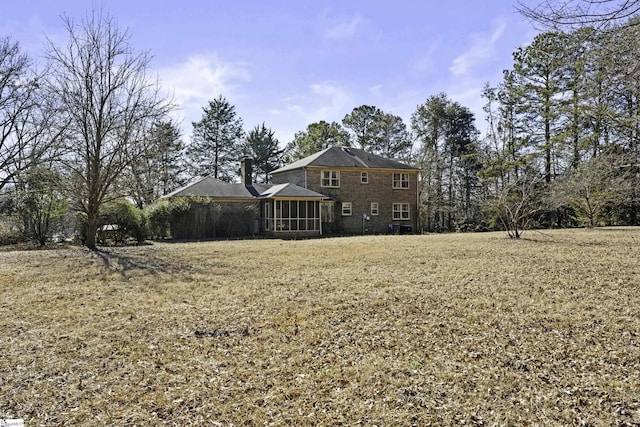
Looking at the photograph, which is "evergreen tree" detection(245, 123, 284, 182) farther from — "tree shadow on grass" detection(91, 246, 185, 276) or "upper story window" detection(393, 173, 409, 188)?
"tree shadow on grass" detection(91, 246, 185, 276)

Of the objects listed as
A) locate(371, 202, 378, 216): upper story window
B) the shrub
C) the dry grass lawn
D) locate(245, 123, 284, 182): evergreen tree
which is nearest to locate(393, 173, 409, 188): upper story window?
locate(371, 202, 378, 216): upper story window

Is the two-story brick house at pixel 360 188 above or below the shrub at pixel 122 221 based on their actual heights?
above

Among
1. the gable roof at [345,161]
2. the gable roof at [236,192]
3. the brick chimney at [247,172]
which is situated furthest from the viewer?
the gable roof at [345,161]

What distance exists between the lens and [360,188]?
93.9 feet

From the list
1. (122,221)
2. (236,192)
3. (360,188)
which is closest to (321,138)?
(360,188)

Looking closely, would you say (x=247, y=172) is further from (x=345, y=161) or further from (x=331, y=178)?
(x=345, y=161)

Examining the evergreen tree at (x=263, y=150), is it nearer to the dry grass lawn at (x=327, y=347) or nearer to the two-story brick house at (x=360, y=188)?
the two-story brick house at (x=360, y=188)

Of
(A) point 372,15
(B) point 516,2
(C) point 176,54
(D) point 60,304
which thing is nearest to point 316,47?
(A) point 372,15

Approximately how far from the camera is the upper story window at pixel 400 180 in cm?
2984

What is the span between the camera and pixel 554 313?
627cm

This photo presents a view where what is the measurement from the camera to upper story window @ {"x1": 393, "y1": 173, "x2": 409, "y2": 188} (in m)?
29.8

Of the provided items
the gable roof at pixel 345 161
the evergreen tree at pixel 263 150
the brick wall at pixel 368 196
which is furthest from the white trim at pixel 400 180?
the evergreen tree at pixel 263 150

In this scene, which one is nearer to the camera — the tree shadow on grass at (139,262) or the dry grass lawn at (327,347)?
the dry grass lawn at (327,347)

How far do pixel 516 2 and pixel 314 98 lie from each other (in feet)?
73.0
